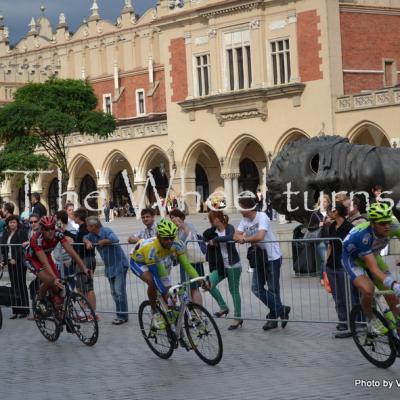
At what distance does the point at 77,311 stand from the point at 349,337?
295cm

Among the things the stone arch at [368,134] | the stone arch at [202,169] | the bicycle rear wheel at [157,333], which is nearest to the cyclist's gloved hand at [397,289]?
the bicycle rear wheel at [157,333]

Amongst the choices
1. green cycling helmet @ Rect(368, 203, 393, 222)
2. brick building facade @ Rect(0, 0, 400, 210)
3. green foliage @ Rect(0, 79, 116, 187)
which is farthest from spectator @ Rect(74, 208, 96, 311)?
green foliage @ Rect(0, 79, 116, 187)

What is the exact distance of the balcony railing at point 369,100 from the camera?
1795 inches

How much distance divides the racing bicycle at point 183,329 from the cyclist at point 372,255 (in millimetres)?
1389

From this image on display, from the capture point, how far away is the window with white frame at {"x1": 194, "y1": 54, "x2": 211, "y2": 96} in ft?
179

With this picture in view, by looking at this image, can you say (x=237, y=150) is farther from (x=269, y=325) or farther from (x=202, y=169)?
(x=269, y=325)

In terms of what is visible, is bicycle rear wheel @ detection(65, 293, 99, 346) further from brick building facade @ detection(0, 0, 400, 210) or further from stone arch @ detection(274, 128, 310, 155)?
stone arch @ detection(274, 128, 310, 155)

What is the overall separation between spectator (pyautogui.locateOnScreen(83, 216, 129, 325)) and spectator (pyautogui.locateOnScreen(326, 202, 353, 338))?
3.11 meters

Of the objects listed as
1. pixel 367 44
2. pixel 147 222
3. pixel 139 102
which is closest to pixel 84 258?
pixel 147 222

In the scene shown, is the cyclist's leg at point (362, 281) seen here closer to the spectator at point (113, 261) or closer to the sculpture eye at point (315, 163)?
the spectator at point (113, 261)

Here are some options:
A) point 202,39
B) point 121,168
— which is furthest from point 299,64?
point 121,168

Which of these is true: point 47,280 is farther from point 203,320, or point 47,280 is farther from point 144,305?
point 203,320

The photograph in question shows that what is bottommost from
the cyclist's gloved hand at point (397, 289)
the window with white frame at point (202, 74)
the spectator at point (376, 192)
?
the cyclist's gloved hand at point (397, 289)

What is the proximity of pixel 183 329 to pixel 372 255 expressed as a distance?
211cm
